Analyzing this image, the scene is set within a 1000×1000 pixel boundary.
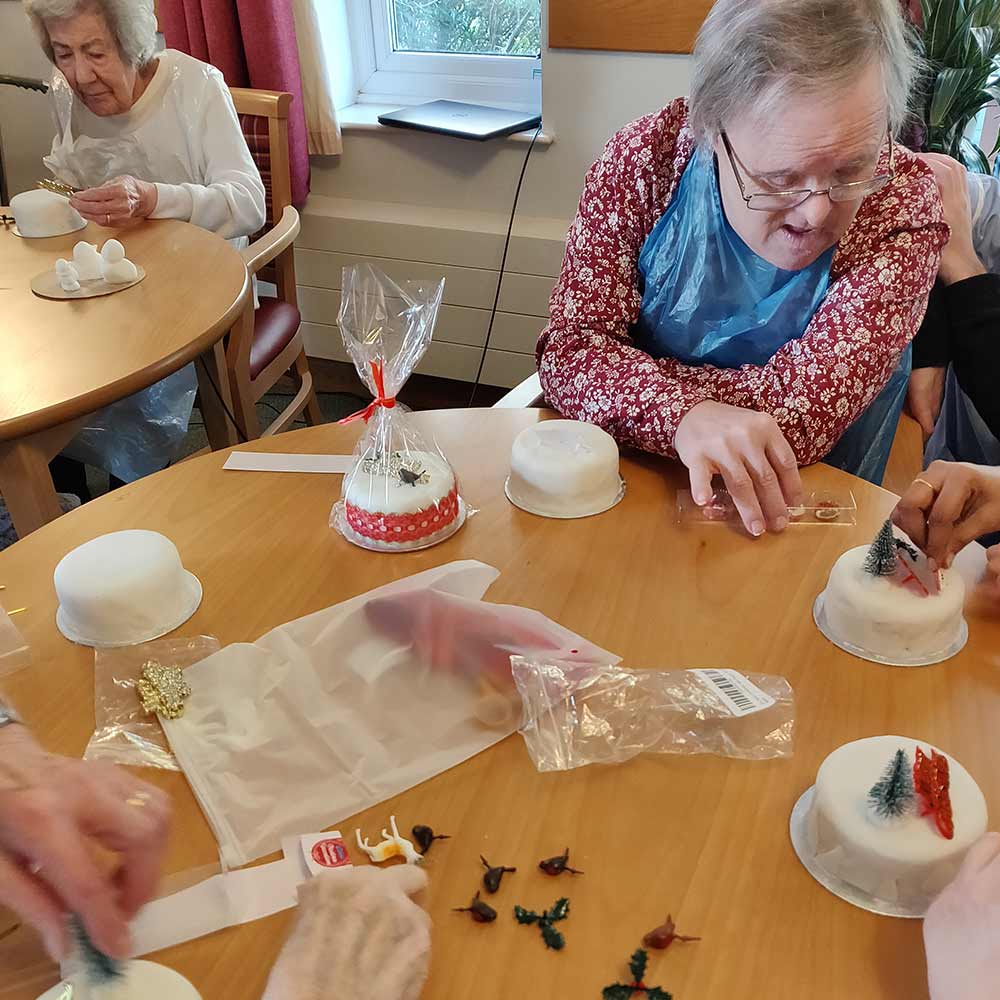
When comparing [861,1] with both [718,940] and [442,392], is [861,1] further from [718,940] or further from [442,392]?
[442,392]

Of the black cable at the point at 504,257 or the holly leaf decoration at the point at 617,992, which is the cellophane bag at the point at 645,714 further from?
the black cable at the point at 504,257

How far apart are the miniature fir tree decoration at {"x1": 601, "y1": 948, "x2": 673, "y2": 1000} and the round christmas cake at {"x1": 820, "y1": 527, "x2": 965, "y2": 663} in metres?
0.44

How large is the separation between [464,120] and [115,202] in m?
1.22

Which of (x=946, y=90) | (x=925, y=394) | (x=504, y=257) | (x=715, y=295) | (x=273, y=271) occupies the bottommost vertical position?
(x=504, y=257)

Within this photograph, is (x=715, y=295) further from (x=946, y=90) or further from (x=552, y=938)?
(x=946, y=90)

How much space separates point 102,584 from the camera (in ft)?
3.24

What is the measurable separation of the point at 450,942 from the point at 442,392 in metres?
2.85

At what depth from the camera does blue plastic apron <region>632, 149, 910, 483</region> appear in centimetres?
139

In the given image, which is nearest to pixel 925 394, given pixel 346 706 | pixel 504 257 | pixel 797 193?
pixel 797 193

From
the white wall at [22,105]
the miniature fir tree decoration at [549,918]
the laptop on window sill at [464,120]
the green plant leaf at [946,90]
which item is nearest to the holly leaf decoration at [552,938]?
the miniature fir tree decoration at [549,918]

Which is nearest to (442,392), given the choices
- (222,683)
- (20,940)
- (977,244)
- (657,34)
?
(657,34)

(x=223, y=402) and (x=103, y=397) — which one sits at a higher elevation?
(x=103, y=397)

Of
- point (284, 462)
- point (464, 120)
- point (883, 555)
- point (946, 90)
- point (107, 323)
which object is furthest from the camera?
point (464, 120)

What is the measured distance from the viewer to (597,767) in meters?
0.86
